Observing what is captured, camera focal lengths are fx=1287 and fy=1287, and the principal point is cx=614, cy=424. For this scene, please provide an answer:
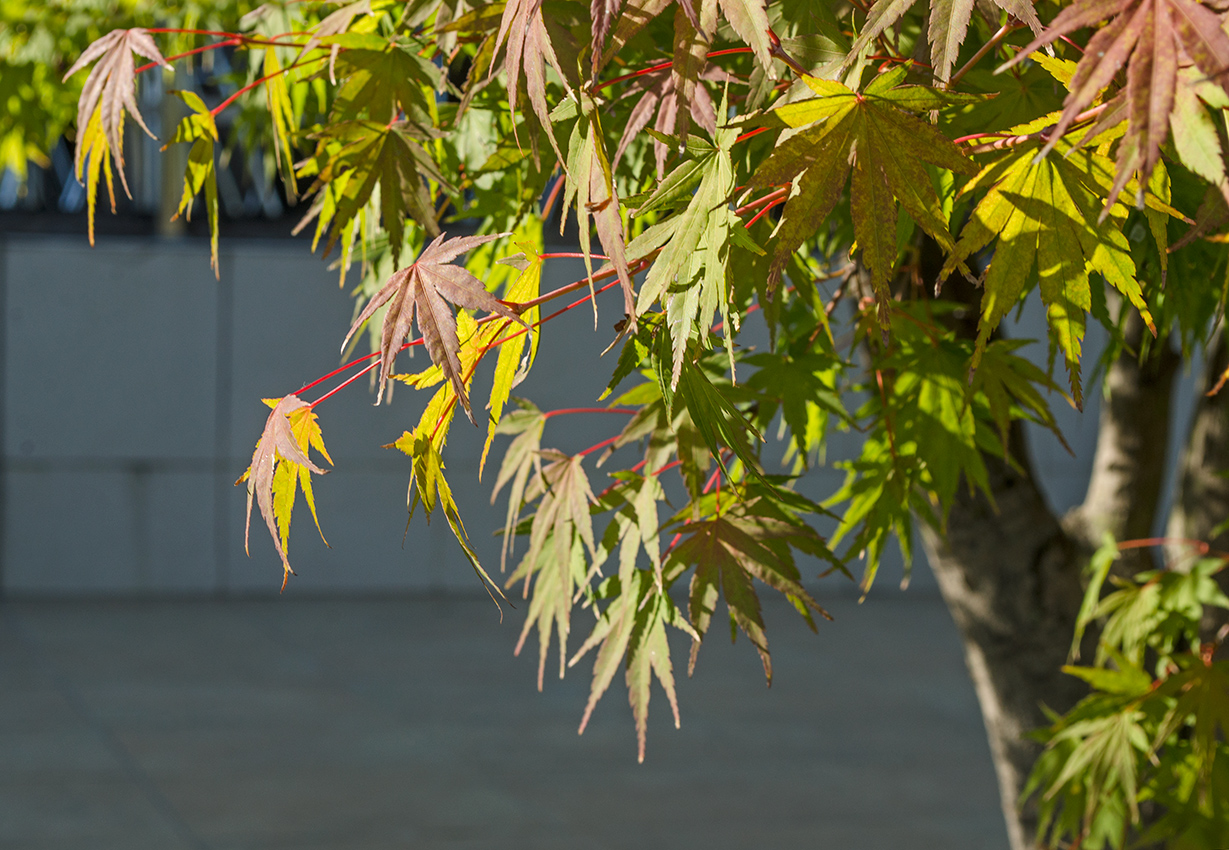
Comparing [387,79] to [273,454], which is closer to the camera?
[273,454]

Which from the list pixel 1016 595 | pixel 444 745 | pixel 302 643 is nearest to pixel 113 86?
pixel 1016 595

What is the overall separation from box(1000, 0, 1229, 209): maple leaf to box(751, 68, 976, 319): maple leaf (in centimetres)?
20

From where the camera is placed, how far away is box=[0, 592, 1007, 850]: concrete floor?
4.86 meters

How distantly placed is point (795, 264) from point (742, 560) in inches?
13.7

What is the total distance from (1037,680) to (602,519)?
7.44 m

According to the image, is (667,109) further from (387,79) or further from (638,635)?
(638,635)

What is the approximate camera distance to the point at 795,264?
4.88 ft

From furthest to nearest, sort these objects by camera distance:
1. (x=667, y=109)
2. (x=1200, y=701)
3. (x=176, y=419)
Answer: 1. (x=176, y=419)
2. (x=1200, y=701)
3. (x=667, y=109)

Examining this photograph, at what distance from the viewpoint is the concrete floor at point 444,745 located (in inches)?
191

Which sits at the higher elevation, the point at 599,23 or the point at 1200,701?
the point at 599,23

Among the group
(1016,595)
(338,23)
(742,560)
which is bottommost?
(1016,595)

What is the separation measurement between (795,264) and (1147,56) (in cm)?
67

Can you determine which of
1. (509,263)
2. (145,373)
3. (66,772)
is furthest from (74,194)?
(509,263)

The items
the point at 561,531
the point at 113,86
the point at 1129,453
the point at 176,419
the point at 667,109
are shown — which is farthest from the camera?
the point at 176,419
